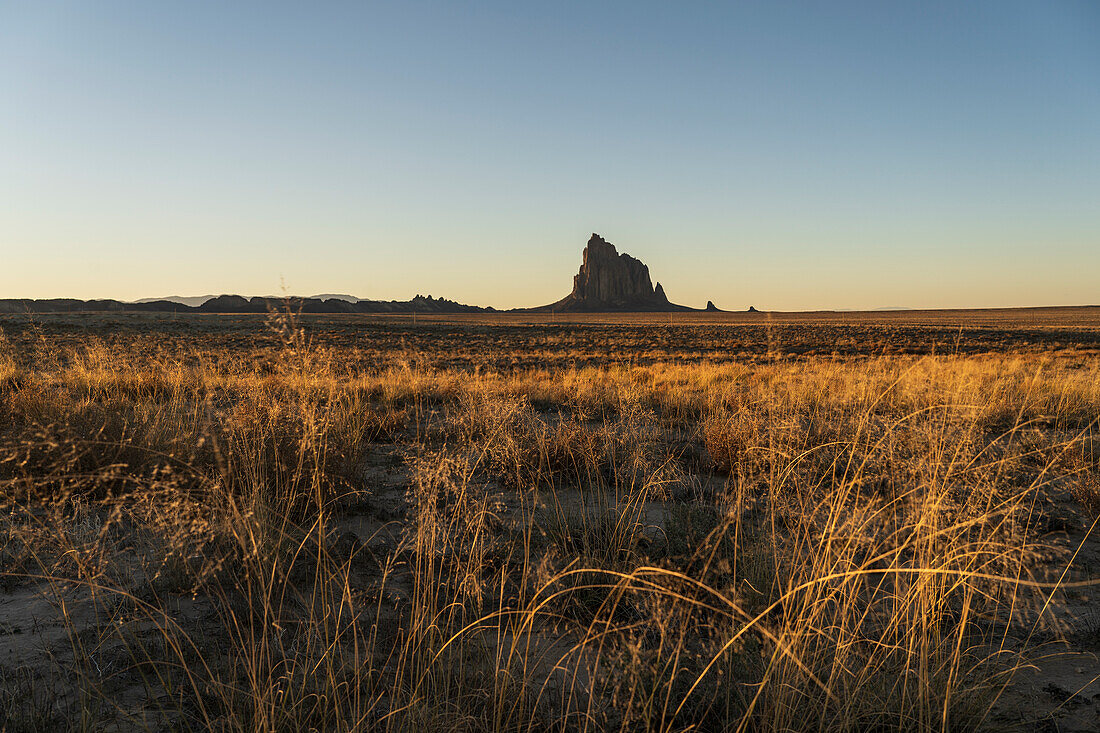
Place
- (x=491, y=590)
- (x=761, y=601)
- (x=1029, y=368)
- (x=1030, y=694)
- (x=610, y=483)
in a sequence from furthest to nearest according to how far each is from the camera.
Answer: (x=1029, y=368) < (x=610, y=483) < (x=491, y=590) < (x=761, y=601) < (x=1030, y=694)

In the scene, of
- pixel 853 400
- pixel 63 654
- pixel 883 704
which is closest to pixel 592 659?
pixel 883 704

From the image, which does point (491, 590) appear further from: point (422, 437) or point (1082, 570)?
point (422, 437)

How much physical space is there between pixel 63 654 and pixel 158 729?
69cm

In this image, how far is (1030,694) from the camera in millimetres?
2023

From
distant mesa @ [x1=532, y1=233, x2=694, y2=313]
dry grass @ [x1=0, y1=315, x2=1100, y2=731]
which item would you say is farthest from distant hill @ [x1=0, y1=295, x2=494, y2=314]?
dry grass @ [x1=0, y1=315, x2=1100, y2=731]

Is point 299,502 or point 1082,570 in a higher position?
point 299,502

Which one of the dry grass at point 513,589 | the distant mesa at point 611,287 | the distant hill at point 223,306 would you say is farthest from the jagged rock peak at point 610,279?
the dry grass at point 513,589

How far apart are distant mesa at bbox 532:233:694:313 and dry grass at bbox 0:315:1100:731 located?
17100 centimetres

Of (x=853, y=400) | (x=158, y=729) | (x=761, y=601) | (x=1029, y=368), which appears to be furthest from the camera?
(x=1029, y=368)

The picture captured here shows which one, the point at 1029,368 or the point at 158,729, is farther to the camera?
the point at 1029,368

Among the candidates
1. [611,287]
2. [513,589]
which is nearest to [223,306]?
[611,287]

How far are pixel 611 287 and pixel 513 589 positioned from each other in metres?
184

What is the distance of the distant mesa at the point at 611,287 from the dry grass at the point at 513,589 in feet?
561

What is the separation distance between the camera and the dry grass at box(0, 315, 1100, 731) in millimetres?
1775
